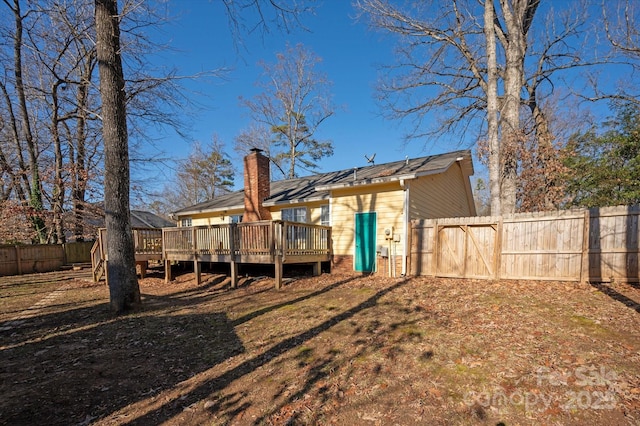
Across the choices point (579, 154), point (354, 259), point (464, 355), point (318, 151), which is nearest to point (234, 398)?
point (464, 355)

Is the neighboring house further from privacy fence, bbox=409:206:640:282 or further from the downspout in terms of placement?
privacy fence, bbox=409:206:640:282

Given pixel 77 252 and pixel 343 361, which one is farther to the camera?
pixel 77 252

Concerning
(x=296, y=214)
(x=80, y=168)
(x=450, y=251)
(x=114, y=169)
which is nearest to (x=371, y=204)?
(x=450, y=251)

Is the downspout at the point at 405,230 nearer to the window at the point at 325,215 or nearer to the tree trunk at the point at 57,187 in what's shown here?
the window at the point at 325,215

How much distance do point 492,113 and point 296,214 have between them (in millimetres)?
8528

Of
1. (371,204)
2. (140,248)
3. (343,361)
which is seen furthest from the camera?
(140,248)

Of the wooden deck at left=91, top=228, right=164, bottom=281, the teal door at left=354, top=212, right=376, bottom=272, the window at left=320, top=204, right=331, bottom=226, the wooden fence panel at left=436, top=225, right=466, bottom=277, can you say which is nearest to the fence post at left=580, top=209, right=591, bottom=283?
the wooden fence panel at left=436, top=225, right=466, bottom=277

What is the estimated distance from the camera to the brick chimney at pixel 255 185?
1270 centimetres

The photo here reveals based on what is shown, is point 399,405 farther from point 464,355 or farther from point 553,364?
point 553,364

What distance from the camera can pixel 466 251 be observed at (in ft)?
28.2

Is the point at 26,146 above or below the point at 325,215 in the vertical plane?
above

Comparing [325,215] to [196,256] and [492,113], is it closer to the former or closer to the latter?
[196,256]

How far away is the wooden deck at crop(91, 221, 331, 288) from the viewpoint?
8.89m

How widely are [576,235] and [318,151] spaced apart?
21.3 meters
